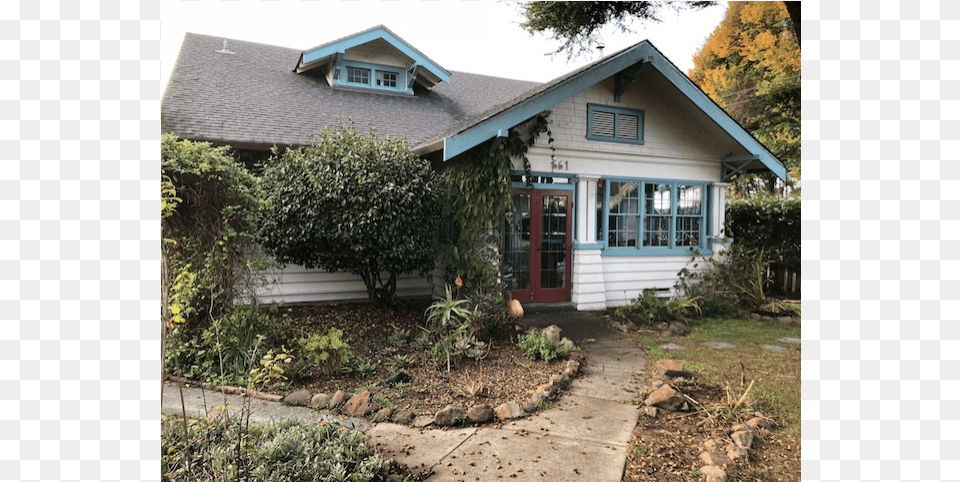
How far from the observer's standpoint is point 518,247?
8484mm

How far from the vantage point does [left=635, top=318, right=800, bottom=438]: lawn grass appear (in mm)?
4621

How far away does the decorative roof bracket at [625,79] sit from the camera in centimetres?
841

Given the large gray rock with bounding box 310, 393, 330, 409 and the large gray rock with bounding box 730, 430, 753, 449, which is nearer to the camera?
the large gray rock with bounding box 730, 430, 753, 449

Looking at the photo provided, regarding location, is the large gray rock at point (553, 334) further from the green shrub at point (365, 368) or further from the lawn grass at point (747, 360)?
the green shrub at point (365, 368)

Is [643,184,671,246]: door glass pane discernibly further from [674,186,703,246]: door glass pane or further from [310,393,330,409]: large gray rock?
[310,393,330,409]: large gray rock

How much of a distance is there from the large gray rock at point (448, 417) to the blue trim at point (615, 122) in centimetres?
604

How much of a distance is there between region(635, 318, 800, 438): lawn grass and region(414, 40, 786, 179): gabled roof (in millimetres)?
3009

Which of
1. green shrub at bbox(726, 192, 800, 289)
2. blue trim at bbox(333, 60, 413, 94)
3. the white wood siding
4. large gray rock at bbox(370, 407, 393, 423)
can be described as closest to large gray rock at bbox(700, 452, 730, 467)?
large gray rock at bbox(370, 407, 393, 423)

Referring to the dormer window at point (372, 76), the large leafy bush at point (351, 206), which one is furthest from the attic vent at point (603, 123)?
the dormer window at point (372, 76)

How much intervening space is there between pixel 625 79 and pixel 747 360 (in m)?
4.89

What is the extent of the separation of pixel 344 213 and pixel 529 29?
3.45 meters

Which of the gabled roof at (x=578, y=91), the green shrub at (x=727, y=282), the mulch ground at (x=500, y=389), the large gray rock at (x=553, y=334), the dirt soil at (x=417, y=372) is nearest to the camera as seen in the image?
the mulch ground at (x=500, y=389)

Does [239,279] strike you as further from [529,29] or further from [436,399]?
[529,29]
